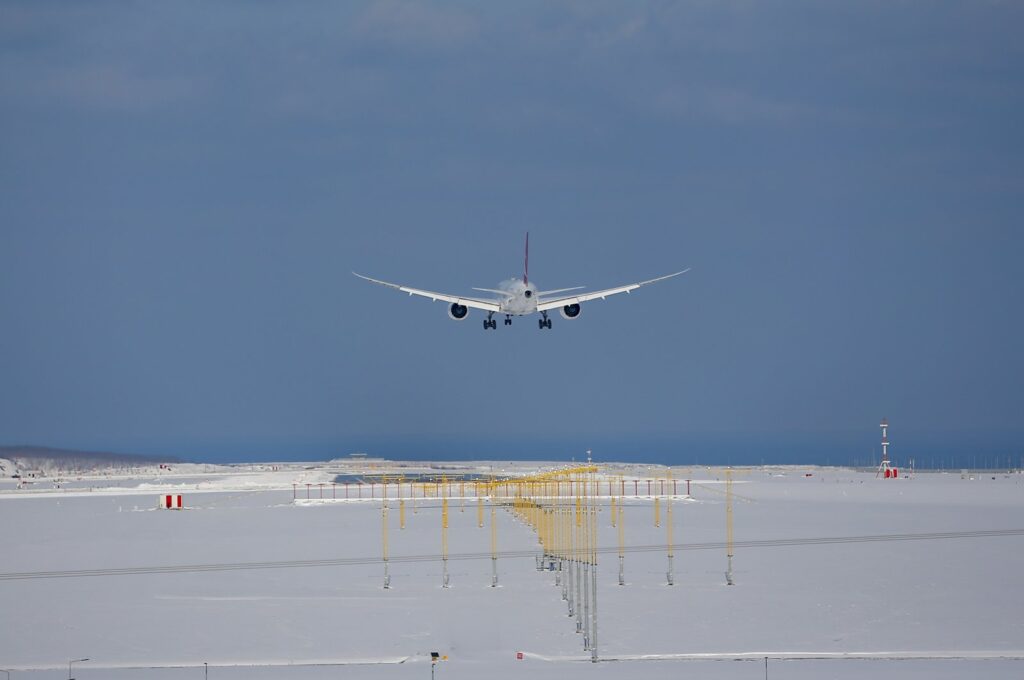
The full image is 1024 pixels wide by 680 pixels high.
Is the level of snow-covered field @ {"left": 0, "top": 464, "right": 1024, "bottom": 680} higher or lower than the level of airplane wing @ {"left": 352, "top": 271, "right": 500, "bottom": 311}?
lower

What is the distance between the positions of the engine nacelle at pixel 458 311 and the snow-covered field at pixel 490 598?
13321 millimetres

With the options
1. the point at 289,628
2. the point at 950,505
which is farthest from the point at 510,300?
the point at 289,628

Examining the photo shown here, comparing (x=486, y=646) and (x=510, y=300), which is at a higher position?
(x=510, y=300)

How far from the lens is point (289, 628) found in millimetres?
47719

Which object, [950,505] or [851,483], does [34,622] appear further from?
[851,483]

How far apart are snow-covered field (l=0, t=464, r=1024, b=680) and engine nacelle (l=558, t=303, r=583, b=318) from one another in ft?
43.9

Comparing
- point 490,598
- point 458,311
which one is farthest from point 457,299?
point 490,598

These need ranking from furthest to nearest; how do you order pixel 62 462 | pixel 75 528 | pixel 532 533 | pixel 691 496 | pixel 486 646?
pixel 62 462, pixel 691 496, pixel 75 528, pixel 532 533, pixel 486 646

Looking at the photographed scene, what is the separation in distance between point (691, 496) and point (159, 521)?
39.0 metres

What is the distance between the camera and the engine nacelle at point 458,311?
9581 centimetres

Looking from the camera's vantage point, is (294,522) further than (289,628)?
Yes

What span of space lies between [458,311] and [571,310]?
755cm

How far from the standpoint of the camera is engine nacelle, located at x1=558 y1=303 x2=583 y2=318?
94125mm

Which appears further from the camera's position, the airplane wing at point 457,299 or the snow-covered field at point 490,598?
the airplane wing at point 457,299
